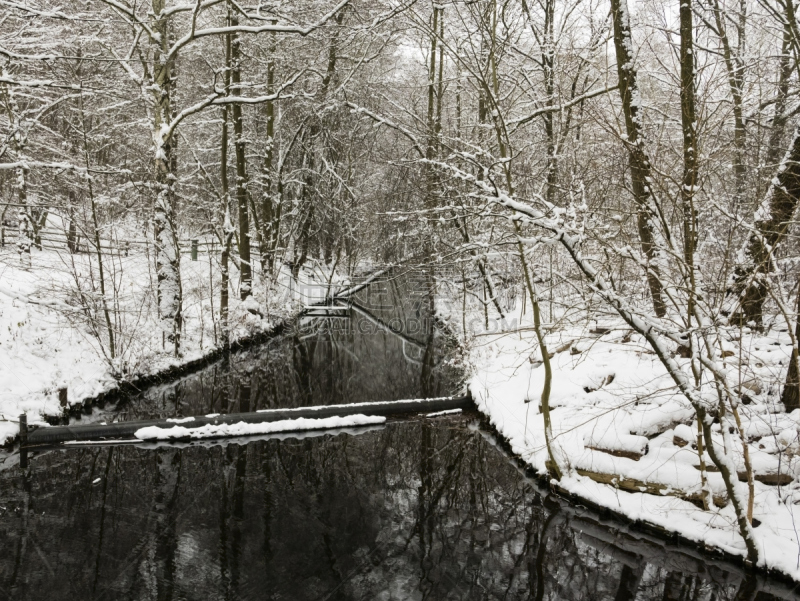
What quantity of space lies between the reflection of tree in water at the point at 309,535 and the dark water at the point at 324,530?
19 millimetres

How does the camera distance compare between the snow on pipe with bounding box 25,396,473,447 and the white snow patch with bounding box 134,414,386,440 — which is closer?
the snow on pipe with bounding box 25,396,473,447

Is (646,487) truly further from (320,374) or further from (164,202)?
(164,202)

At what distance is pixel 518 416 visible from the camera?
9508mm

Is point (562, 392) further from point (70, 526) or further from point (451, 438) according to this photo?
point (70, 526)

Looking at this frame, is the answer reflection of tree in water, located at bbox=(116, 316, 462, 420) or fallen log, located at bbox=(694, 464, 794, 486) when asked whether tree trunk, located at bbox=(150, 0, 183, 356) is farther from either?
fallen log, located at bbox=(694, 464, 794, 486)

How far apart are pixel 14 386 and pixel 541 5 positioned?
14.5 metres

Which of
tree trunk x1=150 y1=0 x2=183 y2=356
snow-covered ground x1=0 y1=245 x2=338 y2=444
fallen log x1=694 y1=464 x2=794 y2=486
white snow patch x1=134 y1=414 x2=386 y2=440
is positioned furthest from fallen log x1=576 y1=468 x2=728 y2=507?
tree trunk x1=150 y1=0 x2=183 y2=356

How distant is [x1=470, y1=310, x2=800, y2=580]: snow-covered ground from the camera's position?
19.2ft

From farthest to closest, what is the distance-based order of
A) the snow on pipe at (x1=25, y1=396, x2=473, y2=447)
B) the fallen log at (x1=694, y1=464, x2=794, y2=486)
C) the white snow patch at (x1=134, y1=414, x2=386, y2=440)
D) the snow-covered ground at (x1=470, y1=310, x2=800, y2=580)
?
the white snow patch at (x1=134, y1=414, x2=386, y2=440) → the snow on pipe at (x1=25, y1=396, x2=473, y2=447) → the fallen log at (x1=694, y1=464, x2=794, y2=486) → the snow-covered ground at (x1=470, y1=310, x2=800, y2=580)

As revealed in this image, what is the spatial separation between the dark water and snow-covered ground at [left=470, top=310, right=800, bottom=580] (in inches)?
13.6

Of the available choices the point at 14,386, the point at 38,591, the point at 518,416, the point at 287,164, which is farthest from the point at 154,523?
the point at 287,164

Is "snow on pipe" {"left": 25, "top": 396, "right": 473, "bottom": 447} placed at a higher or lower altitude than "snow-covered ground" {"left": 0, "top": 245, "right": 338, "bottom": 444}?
lower

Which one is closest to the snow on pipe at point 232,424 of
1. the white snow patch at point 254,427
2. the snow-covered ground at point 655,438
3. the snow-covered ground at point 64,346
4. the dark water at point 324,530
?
the white snow patch at point 254,427

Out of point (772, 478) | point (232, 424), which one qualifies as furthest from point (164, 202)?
point (772, 478)
